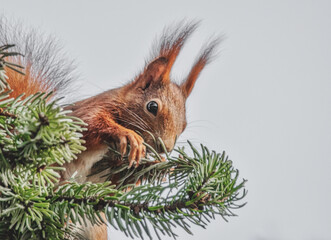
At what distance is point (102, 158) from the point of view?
2.84ft

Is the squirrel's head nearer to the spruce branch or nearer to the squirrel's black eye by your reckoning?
the squirrel's black eye

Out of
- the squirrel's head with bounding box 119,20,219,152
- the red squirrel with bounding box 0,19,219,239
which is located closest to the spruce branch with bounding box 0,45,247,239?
the red squirrel with bounding box 0,19,219,239

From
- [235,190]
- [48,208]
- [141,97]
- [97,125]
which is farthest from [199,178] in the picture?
[141,97]

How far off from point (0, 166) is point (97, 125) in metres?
0.55

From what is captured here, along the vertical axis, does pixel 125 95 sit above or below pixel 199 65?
below

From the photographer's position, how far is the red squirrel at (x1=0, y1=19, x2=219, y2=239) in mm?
942

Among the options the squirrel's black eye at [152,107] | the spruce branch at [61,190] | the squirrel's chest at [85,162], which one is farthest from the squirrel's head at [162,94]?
the spruce branch at [61,190]

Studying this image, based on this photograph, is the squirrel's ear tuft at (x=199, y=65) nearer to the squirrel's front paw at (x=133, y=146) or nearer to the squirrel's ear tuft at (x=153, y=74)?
the squirrel's ear tuft at (x=153, y=74)

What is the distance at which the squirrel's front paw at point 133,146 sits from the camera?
0.75 meters

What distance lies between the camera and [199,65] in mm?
1229

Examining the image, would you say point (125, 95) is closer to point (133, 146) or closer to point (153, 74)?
point (153, 74)

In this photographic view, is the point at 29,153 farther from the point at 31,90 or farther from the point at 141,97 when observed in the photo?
the point at 141,97

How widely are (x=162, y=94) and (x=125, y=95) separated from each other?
3.9 inches

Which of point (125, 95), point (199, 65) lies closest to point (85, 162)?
point (125, 95)
